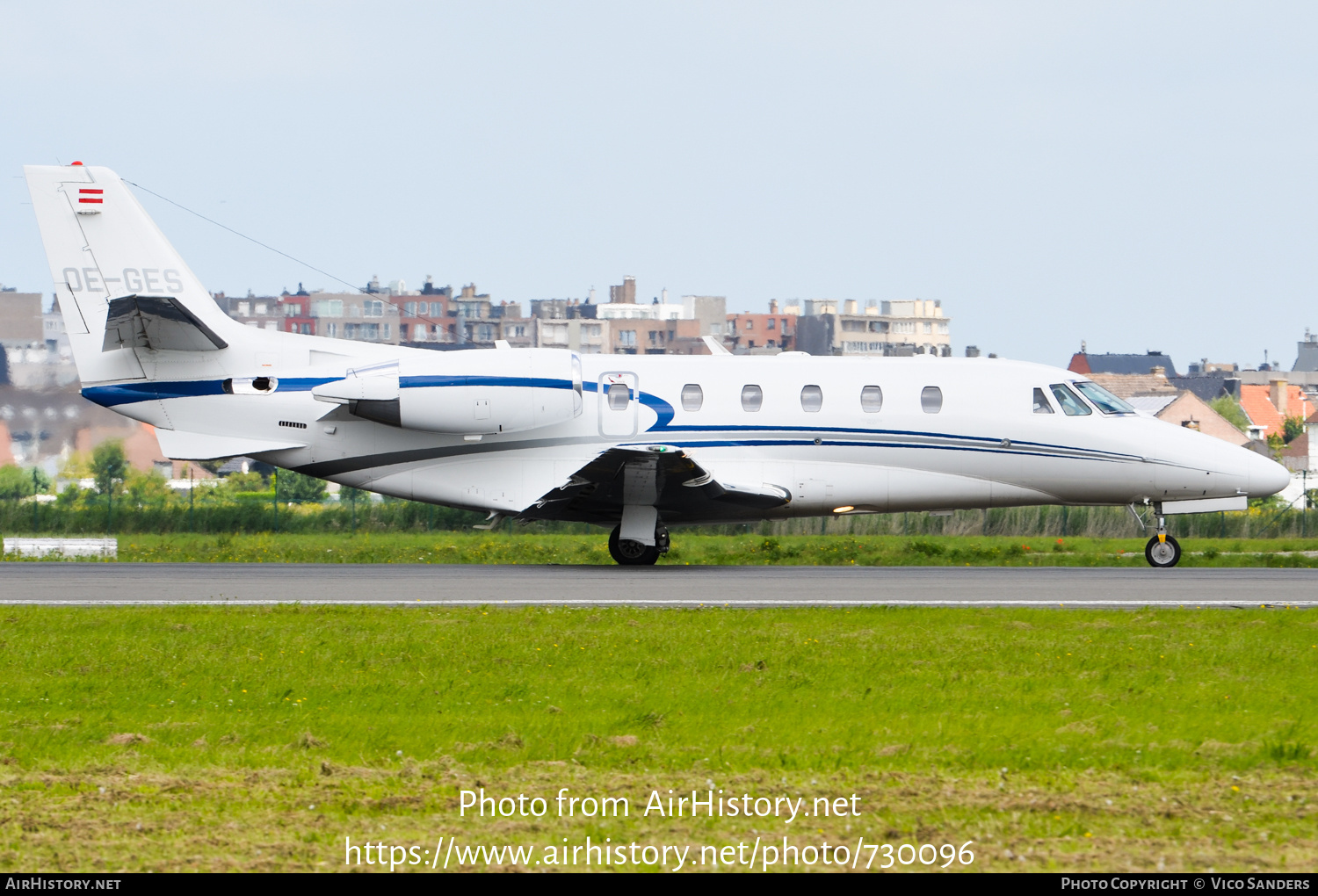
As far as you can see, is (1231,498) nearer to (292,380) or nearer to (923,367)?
(923,367)

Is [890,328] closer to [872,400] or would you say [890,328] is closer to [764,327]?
[764,327]

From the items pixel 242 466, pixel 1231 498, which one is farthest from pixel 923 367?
pixel 242 466

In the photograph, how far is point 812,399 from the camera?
67.8ft

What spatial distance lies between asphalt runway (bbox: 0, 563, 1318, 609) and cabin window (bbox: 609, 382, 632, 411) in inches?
97.0

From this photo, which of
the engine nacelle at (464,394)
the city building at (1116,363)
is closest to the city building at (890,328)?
the city building at (1116,363)

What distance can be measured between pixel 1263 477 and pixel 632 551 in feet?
32.5

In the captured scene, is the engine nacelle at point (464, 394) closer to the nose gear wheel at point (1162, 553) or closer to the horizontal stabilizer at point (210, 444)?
the horizontal stabilizer at point (210, 444)

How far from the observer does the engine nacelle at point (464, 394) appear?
19.9 metres

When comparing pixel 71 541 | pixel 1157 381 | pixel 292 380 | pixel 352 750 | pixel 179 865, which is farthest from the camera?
pixel 1157 381

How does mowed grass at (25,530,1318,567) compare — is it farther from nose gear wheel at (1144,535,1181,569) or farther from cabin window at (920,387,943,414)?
cabin window at (920,387,943,414)

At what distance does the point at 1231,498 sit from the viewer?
21.5 meters

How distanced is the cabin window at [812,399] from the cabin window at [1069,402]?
3.75 m

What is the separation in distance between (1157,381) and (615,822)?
315 ft

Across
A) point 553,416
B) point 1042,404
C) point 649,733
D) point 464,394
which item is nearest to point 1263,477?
point 1042,404
